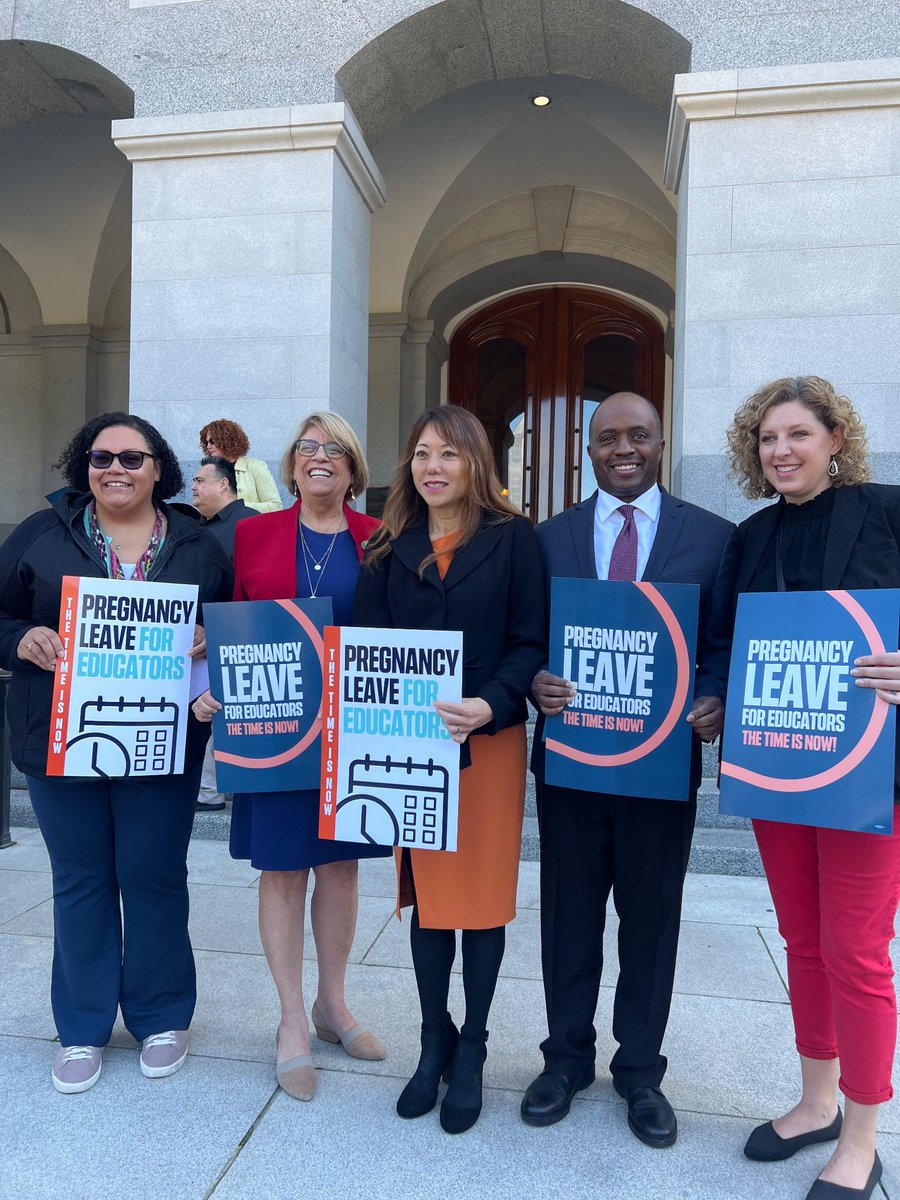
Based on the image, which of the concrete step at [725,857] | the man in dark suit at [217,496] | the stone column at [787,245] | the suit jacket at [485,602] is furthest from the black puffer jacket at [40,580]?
the stone column at [787,245]

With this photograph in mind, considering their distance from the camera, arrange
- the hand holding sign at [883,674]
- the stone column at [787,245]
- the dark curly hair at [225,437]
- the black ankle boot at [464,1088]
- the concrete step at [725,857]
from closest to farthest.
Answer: the hand holding sign at [883,674] < the black ankle boot at [464,1088] < the concrete step at [725,857] < the dark curly hair at [225,437] < the stone column at [787,245]

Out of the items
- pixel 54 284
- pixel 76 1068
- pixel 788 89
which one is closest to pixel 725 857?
pixel 76 1068

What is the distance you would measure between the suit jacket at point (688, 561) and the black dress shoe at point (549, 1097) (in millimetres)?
875

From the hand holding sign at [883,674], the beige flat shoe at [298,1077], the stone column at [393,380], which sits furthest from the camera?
the stone column at [393,380]

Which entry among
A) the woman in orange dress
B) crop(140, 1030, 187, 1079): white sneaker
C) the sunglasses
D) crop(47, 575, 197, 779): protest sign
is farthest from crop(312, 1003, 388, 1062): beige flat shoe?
the sunglasses

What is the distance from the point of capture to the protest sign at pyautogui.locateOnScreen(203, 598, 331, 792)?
8.76ft

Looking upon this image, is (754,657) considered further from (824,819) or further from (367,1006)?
(367,1006)

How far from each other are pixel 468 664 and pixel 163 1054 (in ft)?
5.24

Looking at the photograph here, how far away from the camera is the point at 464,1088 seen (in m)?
2.51

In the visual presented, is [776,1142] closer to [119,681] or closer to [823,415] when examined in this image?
[823,415]

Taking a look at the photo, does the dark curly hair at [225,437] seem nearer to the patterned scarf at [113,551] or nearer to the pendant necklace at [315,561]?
the patterned scarf at [113,551]

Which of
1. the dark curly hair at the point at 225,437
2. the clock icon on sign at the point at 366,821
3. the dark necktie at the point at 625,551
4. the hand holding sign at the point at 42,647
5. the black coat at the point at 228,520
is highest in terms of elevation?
the dark curly hair at the point at 225,437

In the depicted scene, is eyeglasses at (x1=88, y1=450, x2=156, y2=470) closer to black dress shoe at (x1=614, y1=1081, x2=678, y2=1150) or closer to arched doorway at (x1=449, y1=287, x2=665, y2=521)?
black dress shoe at (x1=614, y1=1081, x2=678, y2=1150)

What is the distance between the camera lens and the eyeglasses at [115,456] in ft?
9.05
